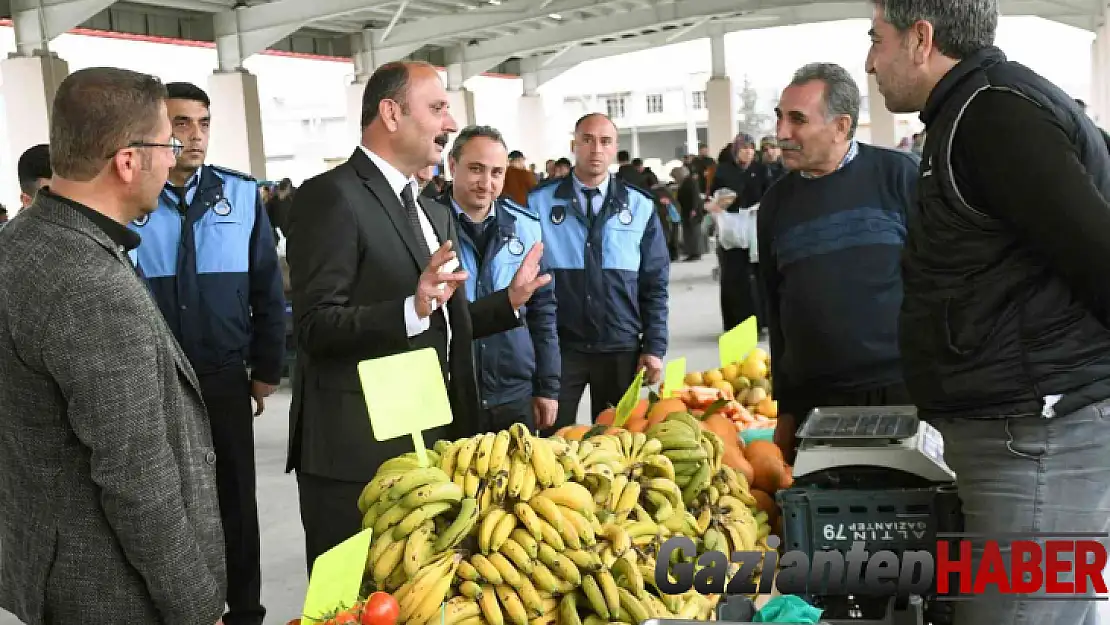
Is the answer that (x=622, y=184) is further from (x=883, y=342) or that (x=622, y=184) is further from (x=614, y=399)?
(x=883, y=342)

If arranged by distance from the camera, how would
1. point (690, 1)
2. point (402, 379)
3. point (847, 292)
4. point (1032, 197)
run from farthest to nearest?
1. point (690, 1)
2. point (847, 292)
3. point (402, 379)
4. point (1032, 197)

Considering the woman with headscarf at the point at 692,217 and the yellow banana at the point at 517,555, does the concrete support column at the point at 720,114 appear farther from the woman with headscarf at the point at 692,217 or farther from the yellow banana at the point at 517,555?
the yellow banana at the point at 517,555

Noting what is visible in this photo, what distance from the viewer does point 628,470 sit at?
2.32 meters

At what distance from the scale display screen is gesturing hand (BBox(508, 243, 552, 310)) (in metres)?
0.70

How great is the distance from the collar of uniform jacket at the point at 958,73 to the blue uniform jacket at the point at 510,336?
2.00 meters

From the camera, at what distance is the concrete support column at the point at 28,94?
48.1 feet

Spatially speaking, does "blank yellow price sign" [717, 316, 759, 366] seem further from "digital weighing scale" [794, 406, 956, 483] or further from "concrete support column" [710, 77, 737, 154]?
"concrete support column" [710, 77, 737, 154]

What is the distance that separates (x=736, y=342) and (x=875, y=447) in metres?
1.61

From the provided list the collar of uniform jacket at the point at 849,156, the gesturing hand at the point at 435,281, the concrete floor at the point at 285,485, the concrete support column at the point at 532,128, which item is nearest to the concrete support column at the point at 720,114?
the concrete support column at the point at 532,128

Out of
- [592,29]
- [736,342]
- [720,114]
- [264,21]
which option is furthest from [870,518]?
[720,114]

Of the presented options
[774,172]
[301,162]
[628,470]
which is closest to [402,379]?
[628,470]

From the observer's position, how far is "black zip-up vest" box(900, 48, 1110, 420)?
1.68m

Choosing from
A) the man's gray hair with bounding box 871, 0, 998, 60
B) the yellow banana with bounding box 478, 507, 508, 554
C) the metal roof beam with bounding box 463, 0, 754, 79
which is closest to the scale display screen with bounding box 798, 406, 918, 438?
the yellow banana with bounding box 478, 507, 508, 554

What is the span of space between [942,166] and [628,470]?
0.94m
